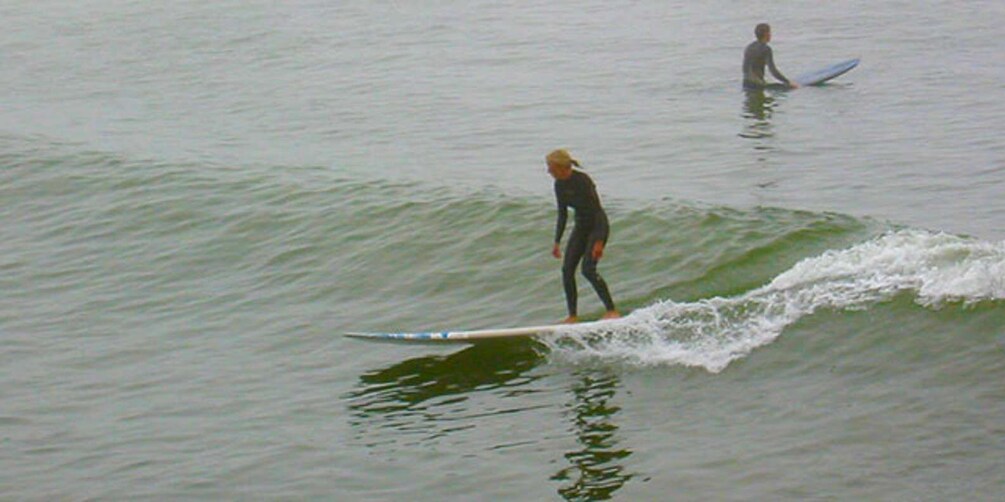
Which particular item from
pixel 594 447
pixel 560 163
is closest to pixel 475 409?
pixel 594 447

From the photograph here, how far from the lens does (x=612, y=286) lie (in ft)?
61.0

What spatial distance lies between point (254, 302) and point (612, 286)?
4888mm

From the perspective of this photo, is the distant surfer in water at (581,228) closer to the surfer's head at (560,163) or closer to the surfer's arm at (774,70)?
the surfer's head at (560,163)

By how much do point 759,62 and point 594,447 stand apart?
→ 19.2 meters

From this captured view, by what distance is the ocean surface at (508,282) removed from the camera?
13422 mm

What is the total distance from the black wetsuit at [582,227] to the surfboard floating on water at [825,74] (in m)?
18.5

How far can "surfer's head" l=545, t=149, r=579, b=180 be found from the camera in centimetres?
1474

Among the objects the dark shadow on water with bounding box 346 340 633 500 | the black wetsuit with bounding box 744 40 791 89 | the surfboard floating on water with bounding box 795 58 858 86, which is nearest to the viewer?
the dark shadow on water with bounding box 346 340 633 500

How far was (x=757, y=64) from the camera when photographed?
3131cm

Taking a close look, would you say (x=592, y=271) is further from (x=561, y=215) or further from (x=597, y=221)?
(x=561, y=215)

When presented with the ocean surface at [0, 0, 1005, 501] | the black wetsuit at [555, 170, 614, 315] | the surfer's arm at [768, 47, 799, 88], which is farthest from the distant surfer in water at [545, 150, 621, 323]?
the surfer's arm at [768, 47, 799, 88]

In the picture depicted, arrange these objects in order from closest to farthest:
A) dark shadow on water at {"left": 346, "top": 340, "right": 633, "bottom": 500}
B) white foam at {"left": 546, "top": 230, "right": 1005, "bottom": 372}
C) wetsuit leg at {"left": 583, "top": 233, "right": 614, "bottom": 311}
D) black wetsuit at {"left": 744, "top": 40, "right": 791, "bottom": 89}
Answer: dark shadow on water at {"left": 346, "top": 340, "right": 633, "bottom": 500}
wetsuit leg at {"left": 583, "top": 233, "right": 614, "bottom": 311}
white foam at {"left": 546, "top": 230, "right": 1005, "bottom": 372}
black wetsuit at {"left": 744, "top": 40, "right": 791, "bottom": 89}

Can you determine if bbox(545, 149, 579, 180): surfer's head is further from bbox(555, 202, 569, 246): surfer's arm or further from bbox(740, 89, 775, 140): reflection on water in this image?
bbox(740, 89, 775, 140): reflection on water

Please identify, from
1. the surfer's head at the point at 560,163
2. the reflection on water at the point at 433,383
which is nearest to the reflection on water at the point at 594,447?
the reflection on water at the point at 433,383
